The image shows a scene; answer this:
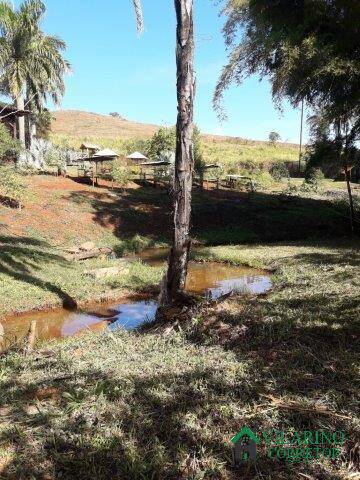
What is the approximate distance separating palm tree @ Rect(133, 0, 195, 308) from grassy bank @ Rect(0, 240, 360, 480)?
2.80 feet

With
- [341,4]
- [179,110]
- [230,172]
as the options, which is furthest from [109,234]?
[230,172]

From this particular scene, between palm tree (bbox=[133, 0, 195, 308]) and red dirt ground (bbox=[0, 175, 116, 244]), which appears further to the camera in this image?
red dirt ground (bbox=[0, 175, 116, 244])

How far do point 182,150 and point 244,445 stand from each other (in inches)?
187

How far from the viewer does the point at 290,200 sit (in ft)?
104

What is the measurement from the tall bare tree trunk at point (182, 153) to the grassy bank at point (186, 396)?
2.80ft

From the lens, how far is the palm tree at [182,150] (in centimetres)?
701

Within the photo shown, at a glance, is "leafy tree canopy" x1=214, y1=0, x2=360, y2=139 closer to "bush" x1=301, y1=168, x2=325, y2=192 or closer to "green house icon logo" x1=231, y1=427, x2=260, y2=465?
"green house icon logo" x1=231, y1=427, x2=260, y2=465

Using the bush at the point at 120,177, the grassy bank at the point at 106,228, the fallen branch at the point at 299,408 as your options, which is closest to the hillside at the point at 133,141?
the bush at the point at 120,177

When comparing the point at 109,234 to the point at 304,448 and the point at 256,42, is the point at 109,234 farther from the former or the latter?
the point at 304,448

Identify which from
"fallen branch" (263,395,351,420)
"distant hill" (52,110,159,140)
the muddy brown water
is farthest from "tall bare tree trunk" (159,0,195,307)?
"distant hill" (52,110,159,140)

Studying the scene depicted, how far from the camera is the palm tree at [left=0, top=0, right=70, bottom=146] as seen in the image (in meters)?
29.9

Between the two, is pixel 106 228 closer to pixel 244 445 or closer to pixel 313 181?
pixel 244 445

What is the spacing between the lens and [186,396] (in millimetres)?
4457

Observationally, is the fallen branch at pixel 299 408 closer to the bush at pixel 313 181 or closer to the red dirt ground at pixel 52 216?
the red dirt ground at pixel 52 216
